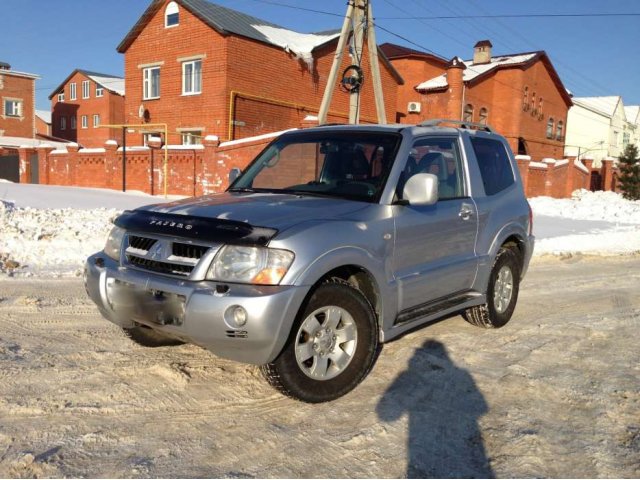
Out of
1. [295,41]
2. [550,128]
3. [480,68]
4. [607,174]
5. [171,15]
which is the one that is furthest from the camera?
[550,128]

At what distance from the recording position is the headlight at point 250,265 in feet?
11.1

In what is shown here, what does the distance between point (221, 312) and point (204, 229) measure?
0.53 metres

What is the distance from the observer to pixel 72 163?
22.9 meters

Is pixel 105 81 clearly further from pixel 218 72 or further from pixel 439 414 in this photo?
pixel 439 414

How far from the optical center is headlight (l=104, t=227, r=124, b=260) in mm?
4055

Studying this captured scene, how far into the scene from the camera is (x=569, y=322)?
19.5 feet

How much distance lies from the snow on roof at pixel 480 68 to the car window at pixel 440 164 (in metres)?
28.1

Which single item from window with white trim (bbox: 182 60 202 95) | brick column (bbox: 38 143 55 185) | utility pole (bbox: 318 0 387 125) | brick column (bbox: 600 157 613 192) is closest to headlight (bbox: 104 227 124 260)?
utility pole (bbox: 318 0 387 125)

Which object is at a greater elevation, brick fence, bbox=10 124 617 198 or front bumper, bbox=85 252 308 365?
brick fence, bbox=10 124 617 198

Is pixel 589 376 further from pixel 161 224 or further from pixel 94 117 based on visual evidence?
pixel 94 117

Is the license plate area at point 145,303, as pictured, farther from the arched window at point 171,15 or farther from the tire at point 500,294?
the arched window at point 171,15

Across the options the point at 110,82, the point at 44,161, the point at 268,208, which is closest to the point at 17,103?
the point at 110,82

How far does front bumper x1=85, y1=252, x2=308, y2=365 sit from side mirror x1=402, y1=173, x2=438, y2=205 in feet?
4.03

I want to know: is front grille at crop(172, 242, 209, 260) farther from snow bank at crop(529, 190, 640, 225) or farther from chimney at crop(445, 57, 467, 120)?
chimney at crop(445, 57, 467, 120)
